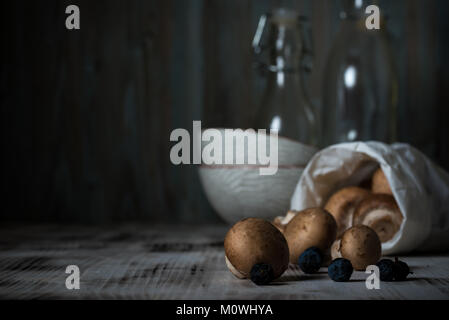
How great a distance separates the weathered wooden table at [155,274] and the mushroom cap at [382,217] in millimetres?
50

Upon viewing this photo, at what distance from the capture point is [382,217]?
85 cm

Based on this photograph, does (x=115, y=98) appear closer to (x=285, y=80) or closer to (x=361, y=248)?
(x=285, y=80)

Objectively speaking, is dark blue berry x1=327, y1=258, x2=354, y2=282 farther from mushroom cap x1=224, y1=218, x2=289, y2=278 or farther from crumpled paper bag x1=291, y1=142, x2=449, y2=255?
crumpled paper bag x1=291, y1=142, x2=449, y2=255

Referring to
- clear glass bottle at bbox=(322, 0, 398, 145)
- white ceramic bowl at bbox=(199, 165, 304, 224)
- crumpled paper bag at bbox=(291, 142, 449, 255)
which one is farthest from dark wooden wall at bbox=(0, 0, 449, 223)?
crumpled paper bag at bbox=(291, 142, 449, 255)

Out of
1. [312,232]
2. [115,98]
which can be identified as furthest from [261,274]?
[115,98]

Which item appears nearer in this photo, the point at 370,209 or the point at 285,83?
the point at 370,209

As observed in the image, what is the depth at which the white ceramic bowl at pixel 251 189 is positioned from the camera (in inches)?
41.8

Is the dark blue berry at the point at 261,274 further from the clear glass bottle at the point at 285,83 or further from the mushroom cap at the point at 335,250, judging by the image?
the clear glass bottle at the point at 285,83

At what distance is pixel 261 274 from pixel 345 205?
323mm

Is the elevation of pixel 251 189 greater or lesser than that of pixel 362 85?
lesser

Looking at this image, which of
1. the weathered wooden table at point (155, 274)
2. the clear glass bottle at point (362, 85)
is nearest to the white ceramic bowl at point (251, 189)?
the weathered wooden table at point (155, 274)

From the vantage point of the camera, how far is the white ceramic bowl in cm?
106

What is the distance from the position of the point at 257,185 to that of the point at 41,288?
1.81ft

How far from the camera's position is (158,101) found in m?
1.42
